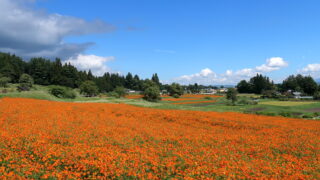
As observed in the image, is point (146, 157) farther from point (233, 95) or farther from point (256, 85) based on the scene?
point (256, 85)

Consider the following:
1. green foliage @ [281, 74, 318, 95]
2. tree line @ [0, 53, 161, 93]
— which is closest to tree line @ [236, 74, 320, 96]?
green foliage @ [281, 74, 318, 95]

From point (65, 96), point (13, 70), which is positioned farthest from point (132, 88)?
point (65, 96)

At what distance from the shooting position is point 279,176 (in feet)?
23.5

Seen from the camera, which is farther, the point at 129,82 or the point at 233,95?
the point at 129,82

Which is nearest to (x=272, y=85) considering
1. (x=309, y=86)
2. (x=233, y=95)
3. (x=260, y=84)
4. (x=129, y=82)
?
(x=260, y=84)

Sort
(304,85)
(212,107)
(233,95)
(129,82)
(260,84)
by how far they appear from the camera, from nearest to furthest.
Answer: (212,107), (233,95), (304,85), (260,84), (129,82)

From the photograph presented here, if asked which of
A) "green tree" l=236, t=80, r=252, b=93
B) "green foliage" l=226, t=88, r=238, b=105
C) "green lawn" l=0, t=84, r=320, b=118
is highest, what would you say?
"green tree" l=236, t=80, r=252, b=93

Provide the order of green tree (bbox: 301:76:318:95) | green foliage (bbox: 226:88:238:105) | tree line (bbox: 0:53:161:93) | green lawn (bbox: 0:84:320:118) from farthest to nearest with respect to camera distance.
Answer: green tree (bbox: 301:76:318:95)
tree line (bbox: 0:53:161:93)
green foliage (bbox: 226:88:238:105)
green lawn (bbox: 0:84:320:118)

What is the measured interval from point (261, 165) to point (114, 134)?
27.9 ft

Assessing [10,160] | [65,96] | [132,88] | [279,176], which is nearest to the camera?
[279,176]

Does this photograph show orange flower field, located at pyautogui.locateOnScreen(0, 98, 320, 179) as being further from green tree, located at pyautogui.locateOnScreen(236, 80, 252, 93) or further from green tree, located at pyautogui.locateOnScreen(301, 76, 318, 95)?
green tree, located at pyautogui.locateOnScreen(236, 80, 252, 93)

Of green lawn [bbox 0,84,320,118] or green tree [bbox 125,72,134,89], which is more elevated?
green tree [bbox 125,72,134,89]

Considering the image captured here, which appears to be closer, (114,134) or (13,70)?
(114,134)

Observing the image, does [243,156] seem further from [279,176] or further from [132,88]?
[132,88]
